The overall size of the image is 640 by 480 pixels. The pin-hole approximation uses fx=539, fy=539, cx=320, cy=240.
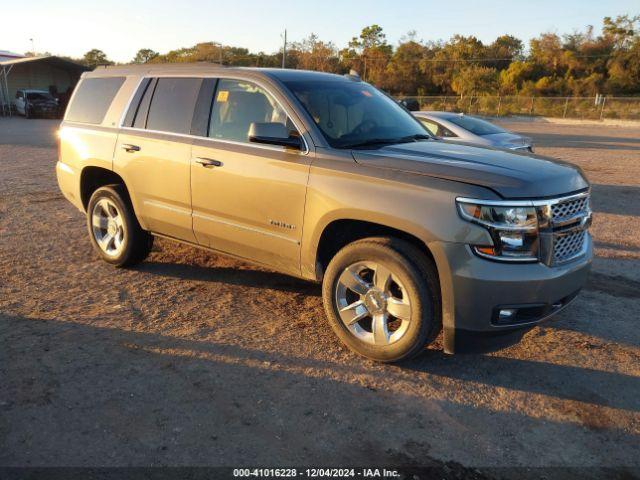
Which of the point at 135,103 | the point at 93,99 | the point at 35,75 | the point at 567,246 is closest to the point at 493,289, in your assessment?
the point at 567,246

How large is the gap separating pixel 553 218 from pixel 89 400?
305 centimetres

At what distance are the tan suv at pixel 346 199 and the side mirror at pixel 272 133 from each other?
0.01m

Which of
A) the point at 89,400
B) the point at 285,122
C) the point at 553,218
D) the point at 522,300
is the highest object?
the point at 285,122

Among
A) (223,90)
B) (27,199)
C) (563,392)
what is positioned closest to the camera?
(563,392)

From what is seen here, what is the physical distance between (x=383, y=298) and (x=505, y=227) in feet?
3.08

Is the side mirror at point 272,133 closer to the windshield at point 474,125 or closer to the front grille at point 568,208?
the front grille at point 568,208

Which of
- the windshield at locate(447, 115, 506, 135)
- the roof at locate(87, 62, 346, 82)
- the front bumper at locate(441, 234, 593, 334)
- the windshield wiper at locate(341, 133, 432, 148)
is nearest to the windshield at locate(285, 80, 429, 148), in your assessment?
the windshield wiper at locate(341, 133, 432, 148)

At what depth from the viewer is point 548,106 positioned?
47938 mm

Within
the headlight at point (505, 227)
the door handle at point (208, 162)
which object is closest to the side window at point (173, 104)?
the door handle at point (208, 162)

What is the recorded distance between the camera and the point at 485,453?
2861mm

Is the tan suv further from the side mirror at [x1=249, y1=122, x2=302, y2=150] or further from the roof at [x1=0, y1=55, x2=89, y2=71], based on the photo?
the roof at [x1=0, y1=55, x2=89, y2=71]

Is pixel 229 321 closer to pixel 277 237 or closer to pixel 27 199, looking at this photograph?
pixel 277 237

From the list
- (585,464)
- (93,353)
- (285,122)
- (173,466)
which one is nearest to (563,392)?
(585,464)

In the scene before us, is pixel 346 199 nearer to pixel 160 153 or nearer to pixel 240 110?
pixel 240 110
